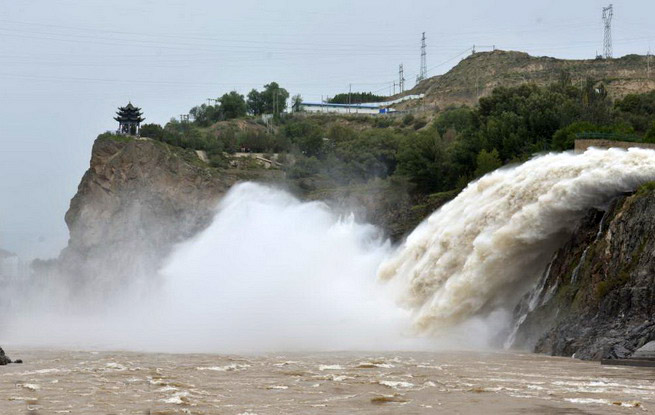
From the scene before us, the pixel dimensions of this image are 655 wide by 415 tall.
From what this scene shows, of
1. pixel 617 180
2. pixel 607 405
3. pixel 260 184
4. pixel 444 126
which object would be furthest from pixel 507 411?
pixel 444 126

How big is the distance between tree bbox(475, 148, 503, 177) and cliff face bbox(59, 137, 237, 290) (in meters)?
26.0

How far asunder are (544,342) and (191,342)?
54.4 ft

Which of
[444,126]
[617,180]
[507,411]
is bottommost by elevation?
[507,411]

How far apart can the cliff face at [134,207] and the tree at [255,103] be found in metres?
59.1

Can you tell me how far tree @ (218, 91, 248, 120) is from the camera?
139m

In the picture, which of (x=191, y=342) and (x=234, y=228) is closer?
(x=191, y=342)

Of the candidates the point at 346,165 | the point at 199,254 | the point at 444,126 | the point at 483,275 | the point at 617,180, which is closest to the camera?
the point at 617,180

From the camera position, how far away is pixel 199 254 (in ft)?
239

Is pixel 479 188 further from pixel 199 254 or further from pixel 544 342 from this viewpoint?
pixel 199 254

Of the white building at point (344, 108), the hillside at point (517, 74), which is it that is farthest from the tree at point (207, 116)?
the hillside at point (517, 74)

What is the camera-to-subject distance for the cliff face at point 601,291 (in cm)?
3444

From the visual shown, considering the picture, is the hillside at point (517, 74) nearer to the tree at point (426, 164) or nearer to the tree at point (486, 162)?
the tree at point (426, 164)

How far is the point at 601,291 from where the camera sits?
36.1m

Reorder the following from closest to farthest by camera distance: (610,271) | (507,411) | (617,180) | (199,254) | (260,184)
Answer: (507,411) < (610,271) < (617,180) < (199,254) < (260,184)
